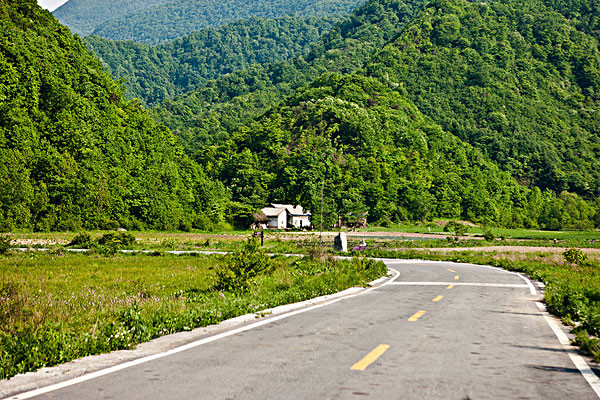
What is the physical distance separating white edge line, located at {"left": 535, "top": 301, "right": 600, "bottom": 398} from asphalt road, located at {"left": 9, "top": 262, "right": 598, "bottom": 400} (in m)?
0.09

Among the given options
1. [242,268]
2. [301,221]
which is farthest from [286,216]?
[242,268]

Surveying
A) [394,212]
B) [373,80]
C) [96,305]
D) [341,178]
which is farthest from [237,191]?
[96,305]

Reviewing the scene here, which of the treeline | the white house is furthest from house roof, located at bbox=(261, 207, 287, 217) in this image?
the treeline

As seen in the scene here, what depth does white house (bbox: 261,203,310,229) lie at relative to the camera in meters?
120

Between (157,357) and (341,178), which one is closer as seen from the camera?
(157,357)

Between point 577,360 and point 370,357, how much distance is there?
3.17 m

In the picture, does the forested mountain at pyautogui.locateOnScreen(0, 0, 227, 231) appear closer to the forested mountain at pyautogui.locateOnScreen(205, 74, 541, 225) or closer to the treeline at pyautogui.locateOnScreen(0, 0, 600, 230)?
the treeline at pyautogui.locateOnScreen(0, 0, 600, 230)

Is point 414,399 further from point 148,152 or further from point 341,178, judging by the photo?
point 341,178

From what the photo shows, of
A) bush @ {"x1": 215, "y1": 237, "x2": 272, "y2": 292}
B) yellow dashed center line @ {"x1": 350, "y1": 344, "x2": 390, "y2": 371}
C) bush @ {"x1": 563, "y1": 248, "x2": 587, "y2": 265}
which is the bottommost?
bush @ {"x1": 563, "y1": 248, "x2": 587, "y2": 265}

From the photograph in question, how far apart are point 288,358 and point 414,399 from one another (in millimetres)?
2260

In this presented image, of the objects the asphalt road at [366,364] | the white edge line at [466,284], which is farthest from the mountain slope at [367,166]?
the asphalt road at [366,364]

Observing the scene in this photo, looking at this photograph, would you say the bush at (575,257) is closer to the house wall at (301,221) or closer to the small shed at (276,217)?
the small shed at (276,217)

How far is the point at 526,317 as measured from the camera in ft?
39.7

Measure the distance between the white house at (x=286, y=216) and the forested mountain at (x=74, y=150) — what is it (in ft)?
41.8
